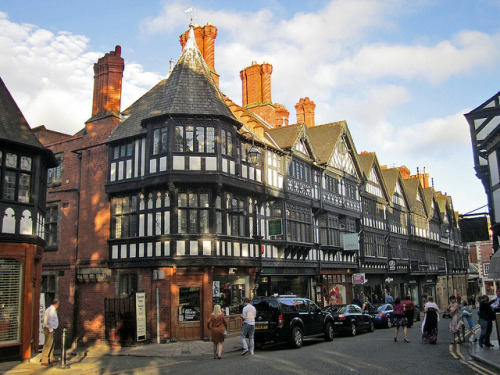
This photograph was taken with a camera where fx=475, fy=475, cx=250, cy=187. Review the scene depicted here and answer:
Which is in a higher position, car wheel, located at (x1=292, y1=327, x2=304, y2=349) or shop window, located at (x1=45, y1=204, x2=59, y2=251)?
shop window, located at (x1=45, y1=204, x2=59, y2=251)

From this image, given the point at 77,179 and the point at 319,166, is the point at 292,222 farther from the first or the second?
the point at 77,179

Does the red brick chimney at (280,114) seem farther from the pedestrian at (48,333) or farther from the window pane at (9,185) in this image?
the pedestrian at (48,333)

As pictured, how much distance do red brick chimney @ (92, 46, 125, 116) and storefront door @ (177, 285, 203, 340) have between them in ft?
33.8

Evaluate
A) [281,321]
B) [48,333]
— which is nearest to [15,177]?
[48,333]

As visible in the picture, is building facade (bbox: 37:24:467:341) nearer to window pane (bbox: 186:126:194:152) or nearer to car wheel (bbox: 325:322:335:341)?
window pane (bbox: 186:126:194:152)

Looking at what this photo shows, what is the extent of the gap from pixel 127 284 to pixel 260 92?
679 inches

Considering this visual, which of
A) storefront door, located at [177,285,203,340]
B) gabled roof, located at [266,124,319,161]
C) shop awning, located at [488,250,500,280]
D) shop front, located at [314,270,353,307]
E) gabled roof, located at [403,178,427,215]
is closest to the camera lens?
shop awning, located at [488,250,500,280]

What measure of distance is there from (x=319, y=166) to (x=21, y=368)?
20.7m

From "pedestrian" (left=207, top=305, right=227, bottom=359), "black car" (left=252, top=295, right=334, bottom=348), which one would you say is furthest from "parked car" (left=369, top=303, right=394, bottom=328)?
"pedestrian" (left=207, top=305, right=227, bottom=359)

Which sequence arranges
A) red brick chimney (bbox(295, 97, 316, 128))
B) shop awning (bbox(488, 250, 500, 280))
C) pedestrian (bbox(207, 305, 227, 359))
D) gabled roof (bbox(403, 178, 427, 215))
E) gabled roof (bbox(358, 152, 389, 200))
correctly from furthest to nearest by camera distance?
gabled roof (bbox(403, 178, 427, 215)) < gabled roof (bbox(358, 152, 389, 200)) < red brick chimney (bbox(295, 97, 316, 128)) < shop awning (bbox(488, 250, 500, 280)) < pedestrian (bbox(207, 305, 227, 359))

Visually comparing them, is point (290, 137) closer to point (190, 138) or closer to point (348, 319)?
point (190, 138)

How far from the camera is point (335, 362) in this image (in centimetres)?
1246

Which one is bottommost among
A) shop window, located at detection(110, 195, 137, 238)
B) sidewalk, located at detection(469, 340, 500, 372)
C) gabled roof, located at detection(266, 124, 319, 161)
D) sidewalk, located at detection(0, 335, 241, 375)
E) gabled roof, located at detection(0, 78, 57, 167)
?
sidewalk, located at detection(0, 335, 241, 375)

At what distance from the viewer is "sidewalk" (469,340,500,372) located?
1175 cm
